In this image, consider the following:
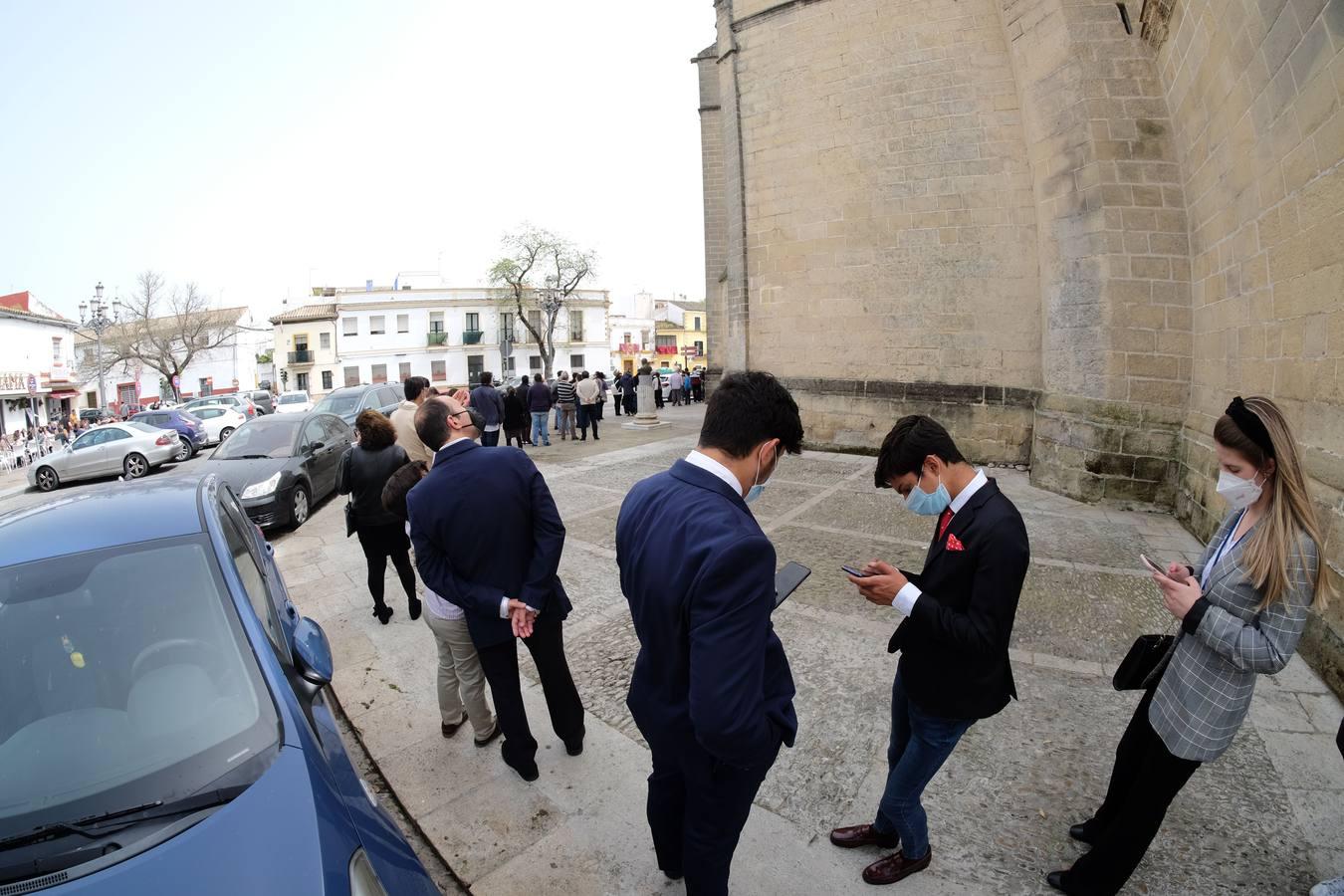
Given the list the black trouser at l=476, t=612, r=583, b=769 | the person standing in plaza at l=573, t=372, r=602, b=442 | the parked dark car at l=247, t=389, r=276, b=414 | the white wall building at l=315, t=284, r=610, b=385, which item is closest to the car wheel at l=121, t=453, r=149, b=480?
the person standing in plaza at l=573, t=372, r=602, b=442

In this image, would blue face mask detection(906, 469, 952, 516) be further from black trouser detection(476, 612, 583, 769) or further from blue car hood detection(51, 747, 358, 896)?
blue car hood detection(51, 747, 358, 896)

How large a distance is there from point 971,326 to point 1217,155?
387cm

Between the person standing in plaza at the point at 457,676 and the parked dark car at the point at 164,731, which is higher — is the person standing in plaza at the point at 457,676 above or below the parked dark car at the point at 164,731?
below

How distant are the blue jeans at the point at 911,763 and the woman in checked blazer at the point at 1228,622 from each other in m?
0.52

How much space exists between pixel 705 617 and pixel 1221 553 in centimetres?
175

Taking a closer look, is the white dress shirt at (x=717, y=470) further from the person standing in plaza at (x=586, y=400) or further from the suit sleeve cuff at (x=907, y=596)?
the person standing in plaza at (x=586, y=400)

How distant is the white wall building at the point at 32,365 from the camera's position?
1241 inches

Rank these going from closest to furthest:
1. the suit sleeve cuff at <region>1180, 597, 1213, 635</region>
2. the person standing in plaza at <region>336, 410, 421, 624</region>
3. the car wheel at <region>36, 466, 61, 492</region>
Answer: the suit sleeve cuff at <region>1180, 597, 1213, 635</region> → the person standing in plaza at <region>336, 410, 421, 624</region> → the car wheel at <region>36, 466, 61, 492</region>

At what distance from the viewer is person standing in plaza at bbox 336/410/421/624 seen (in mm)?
4734

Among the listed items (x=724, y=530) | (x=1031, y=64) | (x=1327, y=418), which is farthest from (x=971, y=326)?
(x=724, y=530)

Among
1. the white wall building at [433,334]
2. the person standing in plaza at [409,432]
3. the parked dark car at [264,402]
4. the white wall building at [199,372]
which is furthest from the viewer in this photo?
the white wall building at [433,334]

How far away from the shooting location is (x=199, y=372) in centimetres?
5322

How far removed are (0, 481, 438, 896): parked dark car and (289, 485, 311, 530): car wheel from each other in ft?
19.3

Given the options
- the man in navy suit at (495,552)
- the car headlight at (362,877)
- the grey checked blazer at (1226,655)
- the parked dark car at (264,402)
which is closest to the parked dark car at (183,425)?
the parked dark car at (264,402)
